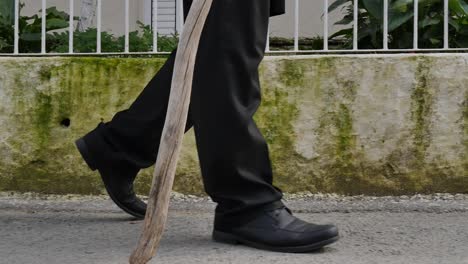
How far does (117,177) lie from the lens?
→ 3043 mm

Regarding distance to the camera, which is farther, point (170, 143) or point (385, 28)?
point (385, 28)

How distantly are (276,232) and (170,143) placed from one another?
0.60 metres

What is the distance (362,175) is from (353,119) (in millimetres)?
237

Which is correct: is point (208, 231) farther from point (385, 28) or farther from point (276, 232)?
point (385, 28)

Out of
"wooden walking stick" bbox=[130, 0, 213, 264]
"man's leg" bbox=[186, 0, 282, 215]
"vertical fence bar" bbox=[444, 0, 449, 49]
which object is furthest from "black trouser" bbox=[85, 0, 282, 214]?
"vertical fence bar" bbox=[444, 0, 449, 49]

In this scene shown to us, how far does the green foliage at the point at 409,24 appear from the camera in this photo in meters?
3.94

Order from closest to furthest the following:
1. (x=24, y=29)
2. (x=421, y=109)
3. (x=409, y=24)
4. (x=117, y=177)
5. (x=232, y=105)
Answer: (x=232, y=105), (x=117, y=177), (x=421, y=109), (x=409, y=24), (x=24, y=29)

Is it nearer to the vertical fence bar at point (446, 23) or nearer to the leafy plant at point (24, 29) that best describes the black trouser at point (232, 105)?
the vertical fence bar at point (446, 23)

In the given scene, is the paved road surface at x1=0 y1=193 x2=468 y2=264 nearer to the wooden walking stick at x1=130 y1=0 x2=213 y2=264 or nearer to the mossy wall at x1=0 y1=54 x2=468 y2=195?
the mossy wall at x1=0 y1=54 x2=468 y2=195

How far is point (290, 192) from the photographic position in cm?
371

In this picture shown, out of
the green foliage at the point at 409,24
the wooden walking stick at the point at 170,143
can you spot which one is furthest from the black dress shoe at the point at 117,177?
the green foliage at the point at 409,24

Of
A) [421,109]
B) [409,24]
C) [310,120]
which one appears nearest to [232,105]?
[310,120]

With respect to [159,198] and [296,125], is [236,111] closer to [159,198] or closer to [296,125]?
[159,198]

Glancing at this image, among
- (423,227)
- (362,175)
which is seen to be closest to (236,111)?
(423,227)
